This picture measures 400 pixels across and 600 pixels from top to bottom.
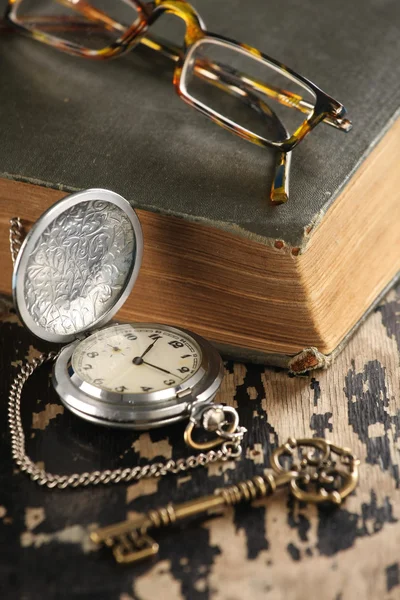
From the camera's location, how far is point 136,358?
1301 millimetres

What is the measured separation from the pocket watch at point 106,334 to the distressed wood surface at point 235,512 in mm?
60

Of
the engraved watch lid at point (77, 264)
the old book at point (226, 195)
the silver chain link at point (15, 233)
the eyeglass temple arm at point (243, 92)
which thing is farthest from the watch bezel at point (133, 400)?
the eyeglass temple arm at point (243, 92)

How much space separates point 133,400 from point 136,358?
0.10 meters

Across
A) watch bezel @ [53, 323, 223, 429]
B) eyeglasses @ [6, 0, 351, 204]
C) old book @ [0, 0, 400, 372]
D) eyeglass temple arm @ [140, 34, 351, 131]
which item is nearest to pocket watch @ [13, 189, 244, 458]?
watch bezel @ [53, 323, 223, 429]

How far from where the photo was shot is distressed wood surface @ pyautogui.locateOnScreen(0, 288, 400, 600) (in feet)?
3.40

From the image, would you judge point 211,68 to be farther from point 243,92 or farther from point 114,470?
point 114,470

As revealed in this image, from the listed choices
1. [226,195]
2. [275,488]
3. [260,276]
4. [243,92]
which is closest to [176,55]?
[243,92]

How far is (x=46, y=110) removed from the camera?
166 cm

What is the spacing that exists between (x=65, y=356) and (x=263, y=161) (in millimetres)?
522

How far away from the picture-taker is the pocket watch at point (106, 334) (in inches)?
48.1

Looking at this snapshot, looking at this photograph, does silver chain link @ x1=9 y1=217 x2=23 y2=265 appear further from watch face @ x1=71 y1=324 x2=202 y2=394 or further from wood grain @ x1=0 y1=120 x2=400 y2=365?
watch face @ x1=71 y1=324 x2=202 y2=394

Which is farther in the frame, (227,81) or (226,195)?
(227,81)

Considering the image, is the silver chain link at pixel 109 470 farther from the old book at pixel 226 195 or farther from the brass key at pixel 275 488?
the old book at pixel 226 195

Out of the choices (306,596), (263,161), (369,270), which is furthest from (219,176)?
(306,596)
